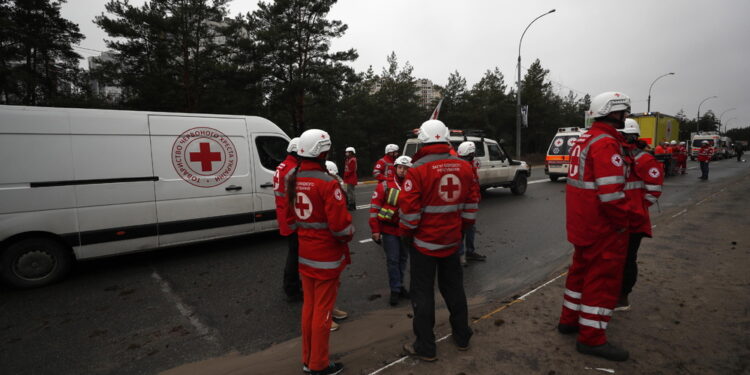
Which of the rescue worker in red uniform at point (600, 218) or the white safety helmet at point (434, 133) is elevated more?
the white safety helmet at point (434, 133)

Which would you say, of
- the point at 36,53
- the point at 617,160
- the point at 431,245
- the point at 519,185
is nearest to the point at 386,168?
the point at 431,245

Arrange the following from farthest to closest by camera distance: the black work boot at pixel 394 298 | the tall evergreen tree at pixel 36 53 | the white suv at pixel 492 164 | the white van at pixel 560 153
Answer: the tall evergreen tree at pixel 36 53
the white van at pixel 560 153
the white suv at pixel 492 164
the black work boot at pixel 394 298

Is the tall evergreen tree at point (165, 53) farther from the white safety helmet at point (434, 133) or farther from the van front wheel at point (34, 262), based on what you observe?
the white safety helmet at point (434, 133)

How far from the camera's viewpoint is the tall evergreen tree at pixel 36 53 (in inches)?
719

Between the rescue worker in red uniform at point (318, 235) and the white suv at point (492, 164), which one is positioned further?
the white suv at point (492, 164)

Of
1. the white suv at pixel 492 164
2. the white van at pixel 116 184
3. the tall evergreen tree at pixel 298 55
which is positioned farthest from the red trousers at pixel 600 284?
the tall evergreen tree at pixel 298 55

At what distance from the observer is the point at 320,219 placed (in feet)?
9.04

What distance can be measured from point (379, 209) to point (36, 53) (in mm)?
26223

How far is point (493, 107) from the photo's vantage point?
3928cm

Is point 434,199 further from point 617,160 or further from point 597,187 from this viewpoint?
point 617,160

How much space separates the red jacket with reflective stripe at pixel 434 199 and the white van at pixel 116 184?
4185mm

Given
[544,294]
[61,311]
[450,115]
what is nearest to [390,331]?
[544,294]

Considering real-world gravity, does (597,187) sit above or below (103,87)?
below

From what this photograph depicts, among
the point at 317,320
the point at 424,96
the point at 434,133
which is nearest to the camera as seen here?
the point at 317,320
